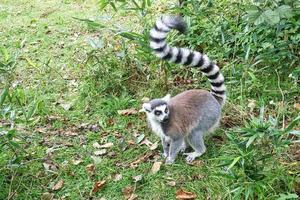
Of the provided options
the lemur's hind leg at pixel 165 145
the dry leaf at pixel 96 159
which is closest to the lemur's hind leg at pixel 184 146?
the lemur's hind leg at pixel 165 145

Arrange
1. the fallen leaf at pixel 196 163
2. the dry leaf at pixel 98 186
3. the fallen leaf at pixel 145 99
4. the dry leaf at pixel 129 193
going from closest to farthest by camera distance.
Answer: the dry leaf at pixel 129 193 → the dry leaf at pixel 98 186 → the fallen leaf at pixel 196 163 → the fallen leaf at pixel 145 99

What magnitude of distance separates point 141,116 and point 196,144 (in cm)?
82

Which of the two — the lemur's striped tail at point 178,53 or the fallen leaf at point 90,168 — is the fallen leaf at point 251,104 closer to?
the lemur's striped tail at point 178,53

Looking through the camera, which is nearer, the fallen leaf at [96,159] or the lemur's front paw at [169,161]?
the lemur's front paw at [169,161]

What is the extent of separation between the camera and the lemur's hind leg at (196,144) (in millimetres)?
3478

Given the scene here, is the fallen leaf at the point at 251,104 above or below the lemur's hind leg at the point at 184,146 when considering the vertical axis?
above

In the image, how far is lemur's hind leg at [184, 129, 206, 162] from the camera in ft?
11.4

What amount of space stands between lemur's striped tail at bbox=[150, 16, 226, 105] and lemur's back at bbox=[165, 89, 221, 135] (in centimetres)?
14

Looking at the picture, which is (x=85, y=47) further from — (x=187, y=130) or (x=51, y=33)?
(x=187, y=130)

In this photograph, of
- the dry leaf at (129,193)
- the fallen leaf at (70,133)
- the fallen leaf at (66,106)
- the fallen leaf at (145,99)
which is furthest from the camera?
the fallen leaf at (66,106)

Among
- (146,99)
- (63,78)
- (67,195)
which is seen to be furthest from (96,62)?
(67,195)

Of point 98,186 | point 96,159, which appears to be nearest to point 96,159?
point 96,159

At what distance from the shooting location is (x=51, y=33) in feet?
21.5

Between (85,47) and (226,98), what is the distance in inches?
99.8
